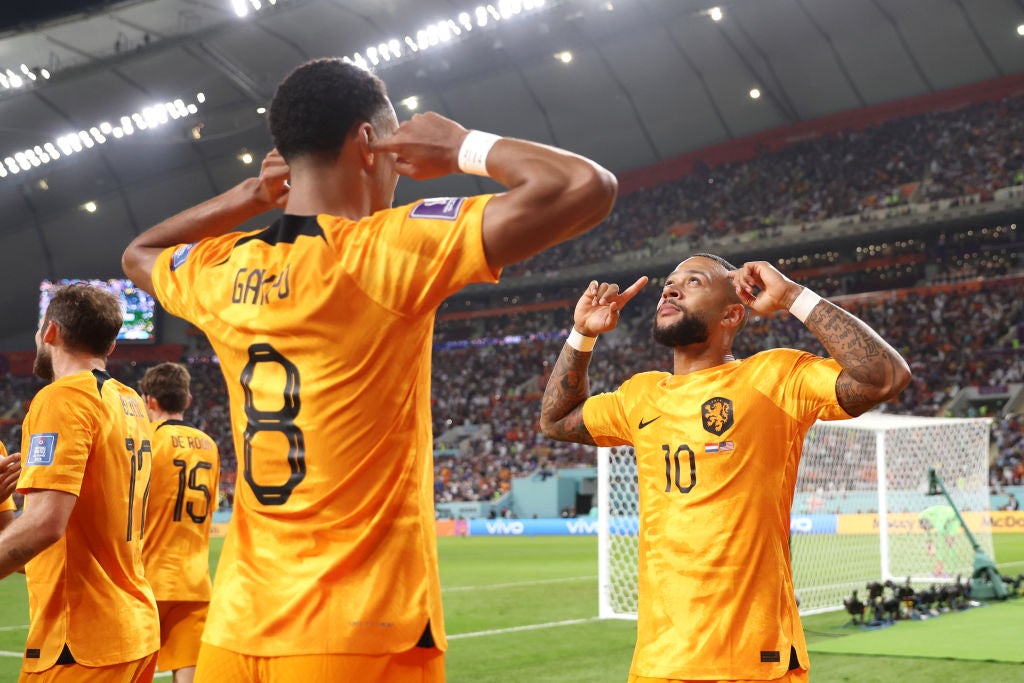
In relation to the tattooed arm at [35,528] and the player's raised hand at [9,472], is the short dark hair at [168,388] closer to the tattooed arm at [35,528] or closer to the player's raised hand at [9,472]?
the player's raised hand at [9,472]

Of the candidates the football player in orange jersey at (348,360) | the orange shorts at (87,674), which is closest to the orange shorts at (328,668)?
the football player in orange jersey at (348,360)

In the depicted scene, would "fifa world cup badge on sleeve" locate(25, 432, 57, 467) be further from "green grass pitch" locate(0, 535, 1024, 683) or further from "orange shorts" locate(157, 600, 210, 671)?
"green grass pitch" locate(0, 535, 1024, 683)

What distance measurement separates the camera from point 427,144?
6.83ft

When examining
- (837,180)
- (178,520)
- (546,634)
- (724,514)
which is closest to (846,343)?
(724,514)

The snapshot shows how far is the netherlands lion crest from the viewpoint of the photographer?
378 cm

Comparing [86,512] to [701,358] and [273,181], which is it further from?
[701,358]

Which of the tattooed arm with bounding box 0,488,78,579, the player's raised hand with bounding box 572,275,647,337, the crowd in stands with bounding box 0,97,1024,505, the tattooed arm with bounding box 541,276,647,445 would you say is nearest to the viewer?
the tattooed arm with bounding box 0,488,78,579

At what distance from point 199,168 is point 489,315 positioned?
1523 centimetres

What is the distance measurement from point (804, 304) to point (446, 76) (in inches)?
1276

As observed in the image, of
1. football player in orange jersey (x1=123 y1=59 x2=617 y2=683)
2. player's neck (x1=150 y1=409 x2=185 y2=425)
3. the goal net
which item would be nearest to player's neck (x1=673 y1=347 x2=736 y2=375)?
football player in orange jersey (x1=123 y1=59 x2=617 y2=683)

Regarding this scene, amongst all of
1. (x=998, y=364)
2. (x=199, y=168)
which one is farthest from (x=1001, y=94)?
(x=199, y=168)

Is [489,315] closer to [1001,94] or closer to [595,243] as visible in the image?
[595,243]

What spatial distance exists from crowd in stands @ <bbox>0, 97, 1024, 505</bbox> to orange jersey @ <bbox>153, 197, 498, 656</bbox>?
3007 centimetres

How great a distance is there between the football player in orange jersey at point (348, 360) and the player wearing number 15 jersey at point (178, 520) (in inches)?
149
